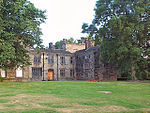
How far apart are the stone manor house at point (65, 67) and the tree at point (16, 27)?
51.9 feet

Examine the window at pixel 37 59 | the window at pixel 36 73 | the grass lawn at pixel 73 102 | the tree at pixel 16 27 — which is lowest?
the grass lawn at pixel 73 102

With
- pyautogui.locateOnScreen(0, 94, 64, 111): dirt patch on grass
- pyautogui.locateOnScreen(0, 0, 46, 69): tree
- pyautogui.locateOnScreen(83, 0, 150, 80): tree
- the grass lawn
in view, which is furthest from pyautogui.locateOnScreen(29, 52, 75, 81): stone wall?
pyautogui.locateOnScreen(0, 94, 64, 111): dirt patch on grass

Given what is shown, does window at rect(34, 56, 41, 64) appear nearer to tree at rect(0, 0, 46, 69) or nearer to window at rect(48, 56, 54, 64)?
window at rect(48, 56, 54, 64)

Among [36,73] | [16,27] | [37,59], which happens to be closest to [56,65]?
[37,59]

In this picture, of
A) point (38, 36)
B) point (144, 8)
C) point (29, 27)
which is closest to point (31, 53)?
point (38, 36)

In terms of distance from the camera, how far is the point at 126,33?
29.8 meters

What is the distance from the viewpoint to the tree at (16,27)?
20766mm

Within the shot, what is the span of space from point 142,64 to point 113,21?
9335 millimetres

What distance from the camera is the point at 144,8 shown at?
30594mm

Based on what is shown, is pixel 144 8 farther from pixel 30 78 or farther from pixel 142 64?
pixel 30 78

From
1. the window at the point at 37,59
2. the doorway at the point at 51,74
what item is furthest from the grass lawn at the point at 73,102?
the doorway at the point at 51,74

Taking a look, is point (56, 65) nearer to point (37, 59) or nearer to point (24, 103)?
point (37, 59)

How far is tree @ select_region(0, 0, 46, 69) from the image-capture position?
20766 mm

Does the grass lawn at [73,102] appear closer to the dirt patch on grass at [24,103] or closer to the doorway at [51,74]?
the dirt patch on grass at [24,103]
